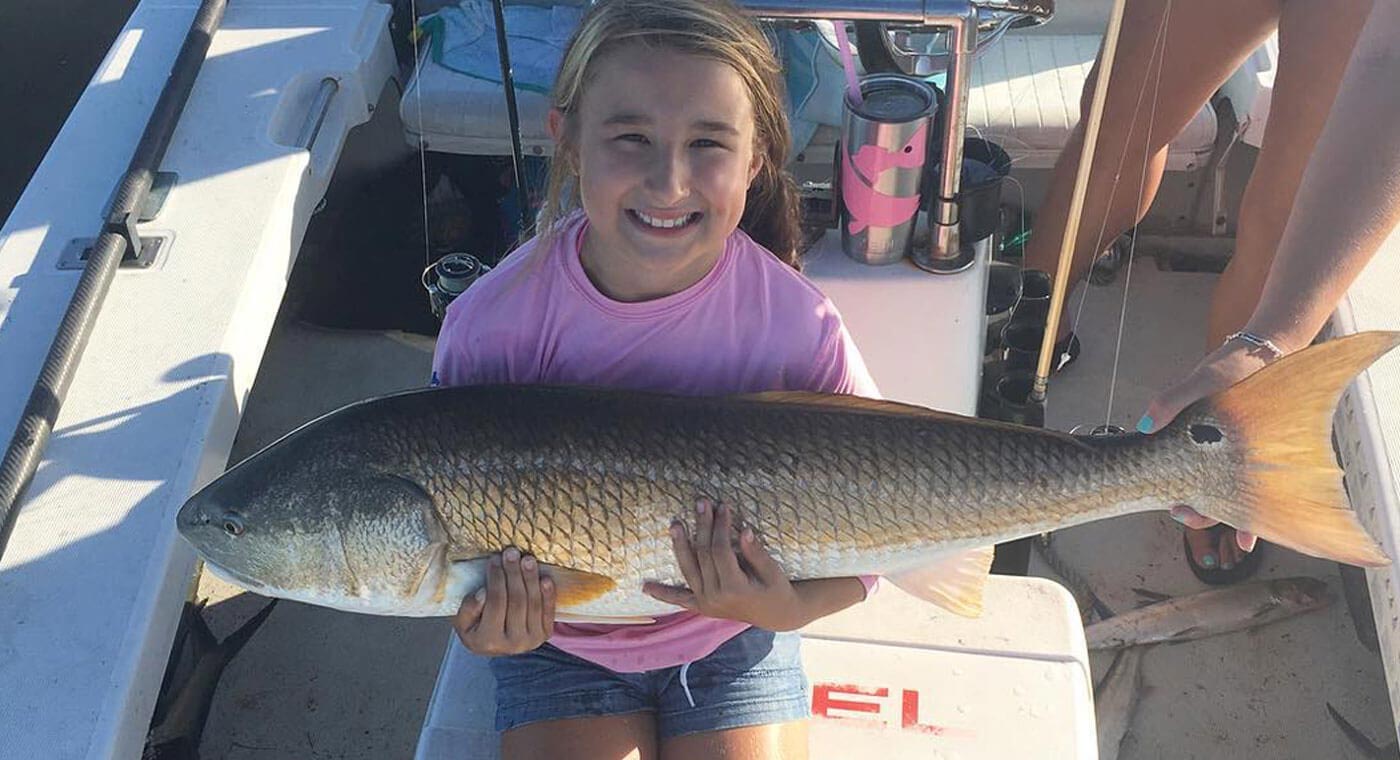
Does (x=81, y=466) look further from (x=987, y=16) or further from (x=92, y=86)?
(x=987, y=16)

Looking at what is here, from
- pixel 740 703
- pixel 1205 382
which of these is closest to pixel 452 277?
pixel 740 703

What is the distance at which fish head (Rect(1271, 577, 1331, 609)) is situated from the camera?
287 centimetres

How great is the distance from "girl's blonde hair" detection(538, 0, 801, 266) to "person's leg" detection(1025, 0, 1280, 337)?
1380 millimetres

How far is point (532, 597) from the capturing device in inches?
67.8

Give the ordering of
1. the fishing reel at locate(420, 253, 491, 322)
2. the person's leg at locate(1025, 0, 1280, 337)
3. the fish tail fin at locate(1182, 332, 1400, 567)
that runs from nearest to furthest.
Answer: the fish tail fin at locate(1182, 332, 1400, 567) → the fishing reel at locate(420, 253, 491, 322) → the person's leg at locate(1025, 0, 1280, 337)

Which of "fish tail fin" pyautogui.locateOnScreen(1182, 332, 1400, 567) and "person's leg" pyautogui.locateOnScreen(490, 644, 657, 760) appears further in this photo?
"person's leg" pyautogui.locateOnScreen(490, 644, 657, 760)

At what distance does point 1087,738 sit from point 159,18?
3.18 meters

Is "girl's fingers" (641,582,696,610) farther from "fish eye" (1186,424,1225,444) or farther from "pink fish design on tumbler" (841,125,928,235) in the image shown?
"pink fish design on tumbler" (841,125,928,235)

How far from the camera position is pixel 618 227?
181 cm

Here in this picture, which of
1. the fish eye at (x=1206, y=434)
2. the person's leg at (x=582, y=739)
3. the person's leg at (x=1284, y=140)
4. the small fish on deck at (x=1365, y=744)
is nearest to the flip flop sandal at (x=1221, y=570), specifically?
the person's leg at (x=1284, y=140)

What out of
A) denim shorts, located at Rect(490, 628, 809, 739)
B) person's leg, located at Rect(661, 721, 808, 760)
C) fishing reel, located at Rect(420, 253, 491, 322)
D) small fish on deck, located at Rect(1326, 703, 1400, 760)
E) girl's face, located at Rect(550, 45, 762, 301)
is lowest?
small fish on deck, located at Rect(1326, 703, 1400, 760)

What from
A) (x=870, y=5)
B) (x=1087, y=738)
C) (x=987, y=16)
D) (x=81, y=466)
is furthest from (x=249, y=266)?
(x=1087, y=738)

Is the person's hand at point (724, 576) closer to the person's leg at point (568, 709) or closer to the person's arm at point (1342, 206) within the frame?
the person's leg at point (568, 709)

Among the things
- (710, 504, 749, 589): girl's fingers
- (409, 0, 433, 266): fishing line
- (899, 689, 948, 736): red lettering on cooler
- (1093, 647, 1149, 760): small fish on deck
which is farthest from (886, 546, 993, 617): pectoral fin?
(409, 0, 433, 266): fishing line
